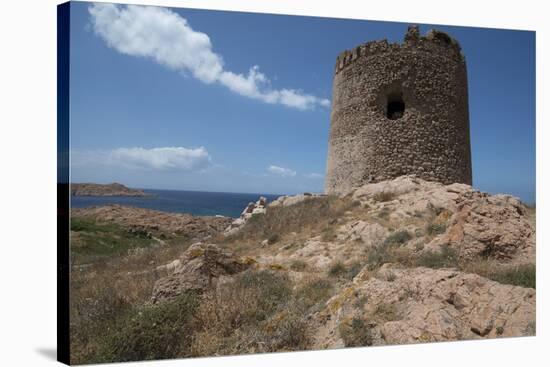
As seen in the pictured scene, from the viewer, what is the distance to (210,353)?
491 cm

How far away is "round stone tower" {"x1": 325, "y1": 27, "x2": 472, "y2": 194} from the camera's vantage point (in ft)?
34.0

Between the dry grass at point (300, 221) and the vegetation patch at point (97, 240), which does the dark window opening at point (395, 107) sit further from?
the vegetation patch at point (97, 240)

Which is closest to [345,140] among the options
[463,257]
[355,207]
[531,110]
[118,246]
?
[355,207]

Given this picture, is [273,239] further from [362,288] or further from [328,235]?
[362,288]

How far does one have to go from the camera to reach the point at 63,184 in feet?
15.6

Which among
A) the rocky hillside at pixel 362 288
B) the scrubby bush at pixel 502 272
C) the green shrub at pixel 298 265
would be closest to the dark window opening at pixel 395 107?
the rocky hillside at pixel 362 288

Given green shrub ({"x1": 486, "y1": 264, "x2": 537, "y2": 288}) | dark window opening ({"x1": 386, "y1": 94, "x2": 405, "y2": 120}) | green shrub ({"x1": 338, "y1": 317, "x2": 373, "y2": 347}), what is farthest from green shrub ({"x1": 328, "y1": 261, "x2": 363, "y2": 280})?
dark window opening ({"x1": 386, "y1": 94, "x2": 405, "y2": 120})

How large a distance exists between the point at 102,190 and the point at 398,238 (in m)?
4.61

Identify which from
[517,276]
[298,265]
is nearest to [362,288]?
[298,265]

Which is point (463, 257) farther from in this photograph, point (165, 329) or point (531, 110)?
point (165, 329)

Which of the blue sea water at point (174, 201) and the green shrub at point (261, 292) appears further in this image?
the blue sea water at point (174, 201)

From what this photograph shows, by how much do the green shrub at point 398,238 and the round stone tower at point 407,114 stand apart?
10.7 feet

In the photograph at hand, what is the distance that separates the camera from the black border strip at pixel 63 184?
4.71 m

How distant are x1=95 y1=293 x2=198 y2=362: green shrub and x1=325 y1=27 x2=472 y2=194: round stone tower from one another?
21.7 ft
